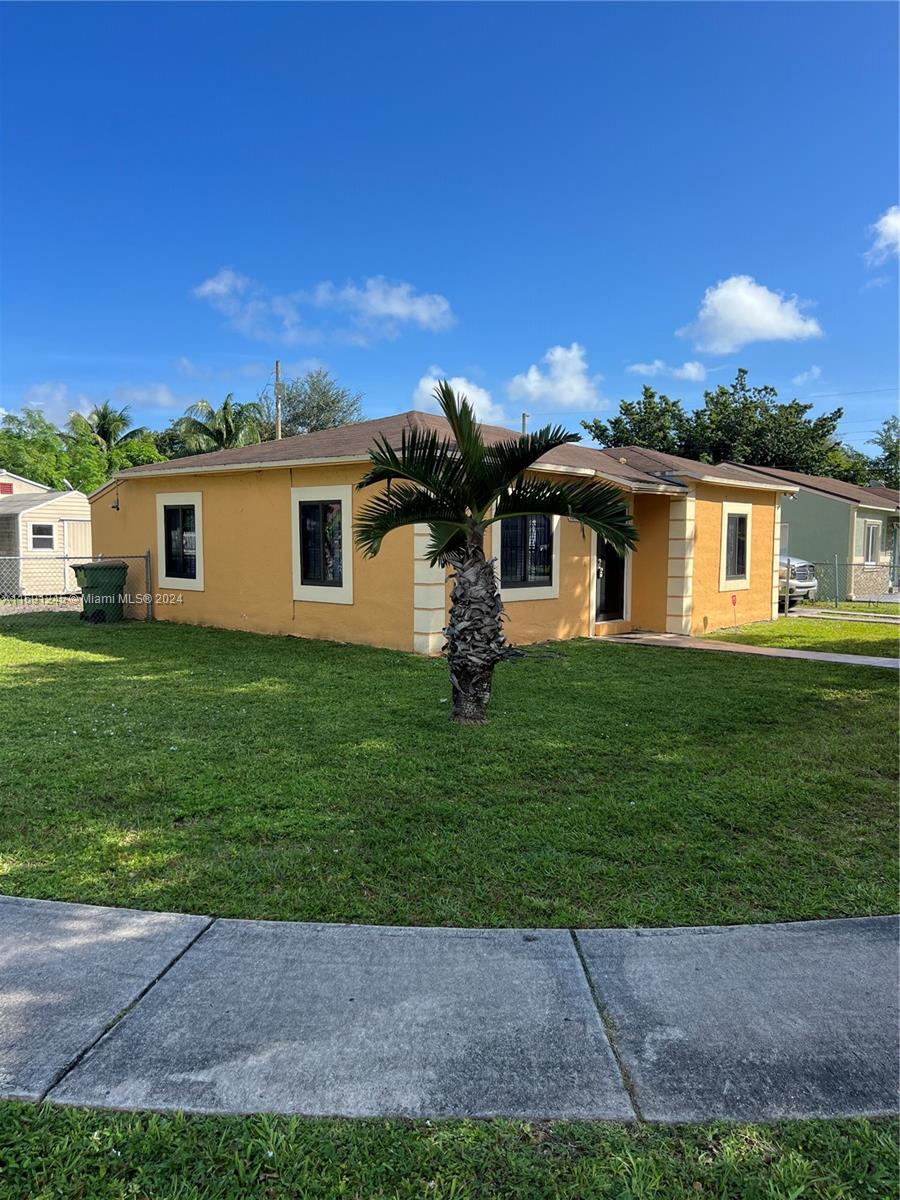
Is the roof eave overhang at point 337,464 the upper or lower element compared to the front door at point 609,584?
upper

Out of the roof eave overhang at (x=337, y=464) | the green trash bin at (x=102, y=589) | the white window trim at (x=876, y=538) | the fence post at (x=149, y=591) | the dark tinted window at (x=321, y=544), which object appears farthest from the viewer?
the white window trim at (x=876, y=538)

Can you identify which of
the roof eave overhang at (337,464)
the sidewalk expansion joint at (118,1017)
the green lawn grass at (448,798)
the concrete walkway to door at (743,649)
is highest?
the roof eave overhang at (337,464)

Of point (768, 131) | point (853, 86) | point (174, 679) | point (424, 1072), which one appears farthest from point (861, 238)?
point (424, 1072)

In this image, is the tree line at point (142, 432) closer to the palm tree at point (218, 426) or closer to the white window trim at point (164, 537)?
the palm tree at point (218, 426)

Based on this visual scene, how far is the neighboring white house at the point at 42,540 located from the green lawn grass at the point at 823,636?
58.2 feet

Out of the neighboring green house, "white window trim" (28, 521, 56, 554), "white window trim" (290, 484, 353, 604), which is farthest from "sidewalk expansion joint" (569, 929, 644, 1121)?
"white window trim" (28, 521, 56, 554)

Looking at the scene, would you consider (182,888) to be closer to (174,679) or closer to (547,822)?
(547,822)

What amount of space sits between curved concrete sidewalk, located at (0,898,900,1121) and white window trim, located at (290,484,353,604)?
28.0 ft

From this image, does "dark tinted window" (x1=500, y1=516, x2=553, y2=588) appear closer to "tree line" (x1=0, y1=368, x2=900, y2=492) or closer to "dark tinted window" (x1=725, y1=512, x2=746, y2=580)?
"dark tinted window" (x1=725, y1=512, x2=746, y2=580)

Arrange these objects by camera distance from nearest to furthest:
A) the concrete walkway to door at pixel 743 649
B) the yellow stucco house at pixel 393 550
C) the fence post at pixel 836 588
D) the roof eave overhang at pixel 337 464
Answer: the concrete walkway to door at pixel 743 649 → the roof eave overhang at pixel 337 464 → the yellow stucco house at pixel 393 550 → the fence post at pixel 836 588

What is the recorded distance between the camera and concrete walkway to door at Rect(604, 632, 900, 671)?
437 inches

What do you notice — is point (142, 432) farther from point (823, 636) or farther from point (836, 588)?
point (823, 636)

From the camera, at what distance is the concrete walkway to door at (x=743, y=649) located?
1109 cm

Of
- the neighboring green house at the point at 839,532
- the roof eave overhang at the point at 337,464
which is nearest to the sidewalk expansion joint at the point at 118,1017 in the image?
the roof eave overhang at the point at 337,464
